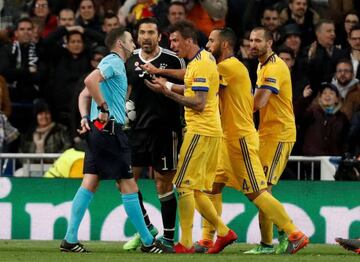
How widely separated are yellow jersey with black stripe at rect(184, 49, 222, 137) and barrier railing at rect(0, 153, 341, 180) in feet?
12.5

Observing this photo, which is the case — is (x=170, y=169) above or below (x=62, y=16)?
below

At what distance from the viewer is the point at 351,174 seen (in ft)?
56.9

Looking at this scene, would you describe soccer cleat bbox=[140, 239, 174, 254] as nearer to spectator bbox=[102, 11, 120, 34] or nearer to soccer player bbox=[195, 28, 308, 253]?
soccer player bbox=[195, 28, 308, 253]

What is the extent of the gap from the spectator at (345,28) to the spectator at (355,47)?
1.32 feet

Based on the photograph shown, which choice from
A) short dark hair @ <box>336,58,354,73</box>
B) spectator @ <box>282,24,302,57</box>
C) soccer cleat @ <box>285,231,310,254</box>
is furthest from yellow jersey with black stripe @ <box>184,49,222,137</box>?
spectator @ <box>282,24,302,57</box>

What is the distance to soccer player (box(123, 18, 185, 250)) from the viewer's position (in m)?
14.5

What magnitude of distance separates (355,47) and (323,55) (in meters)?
0.46

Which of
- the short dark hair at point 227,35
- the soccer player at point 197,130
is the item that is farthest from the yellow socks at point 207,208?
the short dark hair at point 227,35

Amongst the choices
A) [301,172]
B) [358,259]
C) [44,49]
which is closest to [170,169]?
[358,259]

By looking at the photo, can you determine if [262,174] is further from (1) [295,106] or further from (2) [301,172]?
(1) [295,106]

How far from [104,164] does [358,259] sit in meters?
2.63

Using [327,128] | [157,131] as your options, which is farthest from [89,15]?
[157,131]

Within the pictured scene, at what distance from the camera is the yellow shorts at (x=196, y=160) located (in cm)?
1376

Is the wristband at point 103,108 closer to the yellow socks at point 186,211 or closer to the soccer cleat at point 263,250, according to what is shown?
the yellow socks at point 186,211
